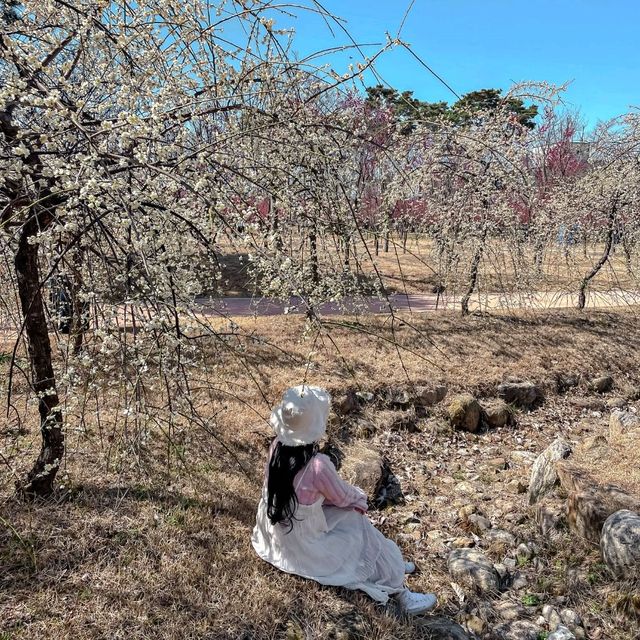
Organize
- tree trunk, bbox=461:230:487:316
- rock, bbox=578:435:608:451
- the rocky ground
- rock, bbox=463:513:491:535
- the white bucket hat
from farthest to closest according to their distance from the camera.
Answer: tree trunk, bbox=461:230:487:316 < rock, bbox=578:435:608:451 < rock, bbox=463:513:491:535 < the rocky ground < the white bucket hat

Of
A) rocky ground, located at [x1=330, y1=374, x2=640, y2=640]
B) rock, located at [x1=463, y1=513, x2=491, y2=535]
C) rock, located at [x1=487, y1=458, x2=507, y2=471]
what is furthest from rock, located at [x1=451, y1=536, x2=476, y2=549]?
rock, located at [x1=487, y1=458, x2=507, y2=471]

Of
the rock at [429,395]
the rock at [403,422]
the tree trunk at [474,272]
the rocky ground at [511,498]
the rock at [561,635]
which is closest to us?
the rock at [561,635]

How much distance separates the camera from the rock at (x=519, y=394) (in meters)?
6.59

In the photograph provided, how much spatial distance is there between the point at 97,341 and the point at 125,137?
118 centimetres

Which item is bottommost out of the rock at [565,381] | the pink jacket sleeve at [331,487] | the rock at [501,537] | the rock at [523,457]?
the rock at [501,537]

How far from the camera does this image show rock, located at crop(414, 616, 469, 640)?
2602 millimetres

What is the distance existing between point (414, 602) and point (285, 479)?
1.04 meters

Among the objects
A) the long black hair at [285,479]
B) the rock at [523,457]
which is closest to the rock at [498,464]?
the rock at [523,457]

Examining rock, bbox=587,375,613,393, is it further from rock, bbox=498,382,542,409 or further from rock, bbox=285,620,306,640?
rock, bbox=285,620,306,640

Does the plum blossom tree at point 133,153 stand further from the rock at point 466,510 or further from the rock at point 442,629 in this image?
the rock at point 466,510

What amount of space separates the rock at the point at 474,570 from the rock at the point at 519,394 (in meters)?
3.23

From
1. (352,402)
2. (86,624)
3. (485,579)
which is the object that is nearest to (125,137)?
(86,624)

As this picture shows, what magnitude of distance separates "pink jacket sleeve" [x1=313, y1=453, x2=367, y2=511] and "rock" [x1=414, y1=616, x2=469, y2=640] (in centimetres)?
71

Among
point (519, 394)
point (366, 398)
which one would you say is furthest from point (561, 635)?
point (519, 394)
